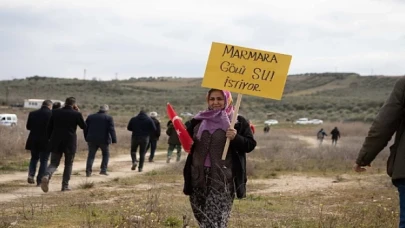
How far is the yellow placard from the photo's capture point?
6.54 m

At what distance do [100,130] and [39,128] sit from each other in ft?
6.86

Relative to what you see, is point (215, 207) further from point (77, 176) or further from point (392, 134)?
point (77, 176)

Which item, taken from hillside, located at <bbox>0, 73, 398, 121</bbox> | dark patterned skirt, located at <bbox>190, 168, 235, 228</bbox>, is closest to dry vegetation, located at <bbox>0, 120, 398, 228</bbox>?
dark patterned skirt, located at <bbox>190, 168, 235, 228</bbox>

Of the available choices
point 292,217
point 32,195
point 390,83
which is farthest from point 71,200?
point 390,83

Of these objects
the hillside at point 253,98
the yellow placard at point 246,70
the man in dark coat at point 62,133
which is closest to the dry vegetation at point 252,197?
the man in dark coat at point 62,133

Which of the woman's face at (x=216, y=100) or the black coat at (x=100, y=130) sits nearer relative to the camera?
the woman's face at (x=216, y=100)

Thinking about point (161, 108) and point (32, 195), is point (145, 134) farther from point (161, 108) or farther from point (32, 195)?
point (161, 108)

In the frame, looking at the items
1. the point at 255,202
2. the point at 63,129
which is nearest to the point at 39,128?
the point at 63,129

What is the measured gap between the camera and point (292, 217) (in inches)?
385

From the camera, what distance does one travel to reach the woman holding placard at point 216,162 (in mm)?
6250

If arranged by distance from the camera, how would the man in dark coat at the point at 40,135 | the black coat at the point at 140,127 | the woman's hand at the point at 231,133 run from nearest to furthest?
the woman's hand at the point at 231,133 < the man in dark coat at the point at 40,135 < the black coat at the point at 140,127

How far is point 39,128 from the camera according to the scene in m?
13.8

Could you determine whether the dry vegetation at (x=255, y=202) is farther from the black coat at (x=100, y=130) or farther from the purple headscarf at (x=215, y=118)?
the black coat at (x=100, y=130)

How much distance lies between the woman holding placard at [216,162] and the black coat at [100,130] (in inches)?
370
